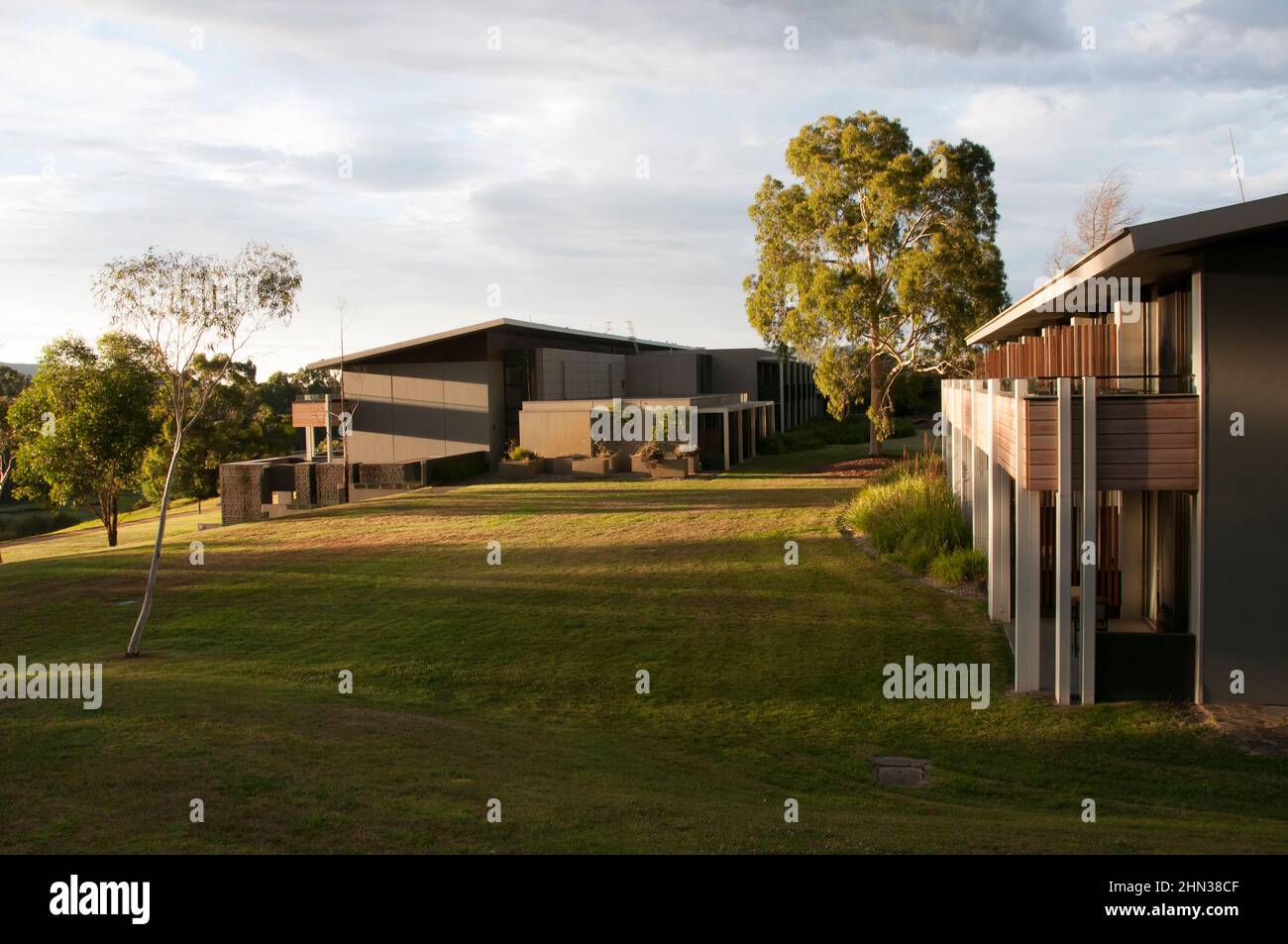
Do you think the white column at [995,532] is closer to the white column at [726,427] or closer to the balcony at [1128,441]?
the balcony at [1128,441]

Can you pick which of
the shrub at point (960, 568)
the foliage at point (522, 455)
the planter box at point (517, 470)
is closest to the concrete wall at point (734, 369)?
the foliage at point (522, 455)

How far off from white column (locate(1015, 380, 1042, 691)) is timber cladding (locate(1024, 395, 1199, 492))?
16 centimetres

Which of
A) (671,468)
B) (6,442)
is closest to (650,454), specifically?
(671,468)

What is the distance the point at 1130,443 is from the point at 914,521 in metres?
8.56

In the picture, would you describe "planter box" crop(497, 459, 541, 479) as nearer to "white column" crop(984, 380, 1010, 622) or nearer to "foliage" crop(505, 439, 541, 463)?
"foliage" crop(505, 439, 541, 463)

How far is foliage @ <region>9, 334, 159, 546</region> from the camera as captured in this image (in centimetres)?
4428

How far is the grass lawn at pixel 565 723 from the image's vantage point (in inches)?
276

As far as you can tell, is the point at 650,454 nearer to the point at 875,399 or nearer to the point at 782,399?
the point at 875,399

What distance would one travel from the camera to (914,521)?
19.3 metres

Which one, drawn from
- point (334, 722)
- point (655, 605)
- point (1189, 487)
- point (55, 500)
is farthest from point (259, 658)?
point (55, 500)

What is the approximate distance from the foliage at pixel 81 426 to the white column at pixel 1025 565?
1601 inches

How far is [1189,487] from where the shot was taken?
10.7 metres

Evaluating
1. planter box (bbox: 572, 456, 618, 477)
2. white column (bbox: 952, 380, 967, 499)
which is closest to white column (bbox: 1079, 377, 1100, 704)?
white column (bbox: 952, 380, 967, 499)
